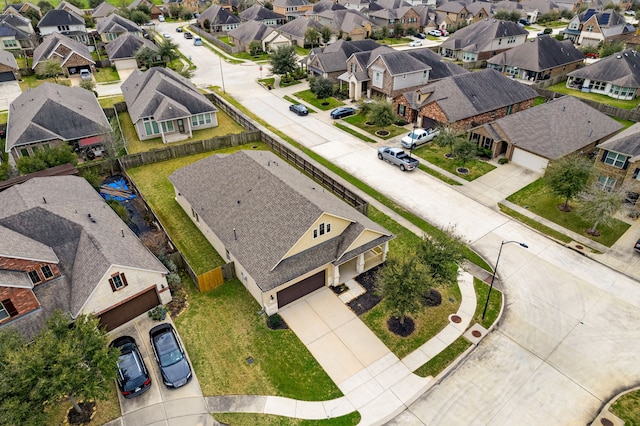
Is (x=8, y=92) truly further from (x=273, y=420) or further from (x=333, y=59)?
(x=273, y=420)

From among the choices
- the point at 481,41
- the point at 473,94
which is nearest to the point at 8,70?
the point at 473,94

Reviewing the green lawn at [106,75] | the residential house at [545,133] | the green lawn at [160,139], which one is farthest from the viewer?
the green lawn at [106,75]

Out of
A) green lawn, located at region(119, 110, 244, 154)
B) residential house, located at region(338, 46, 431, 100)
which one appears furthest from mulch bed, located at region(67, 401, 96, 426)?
residential house, located at region(338, 46, 431, 100)

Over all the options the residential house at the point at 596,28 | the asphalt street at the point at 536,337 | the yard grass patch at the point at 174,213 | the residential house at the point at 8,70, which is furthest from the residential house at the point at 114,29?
the residential house at the point at 596,28

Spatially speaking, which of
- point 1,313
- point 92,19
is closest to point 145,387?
point 1,313

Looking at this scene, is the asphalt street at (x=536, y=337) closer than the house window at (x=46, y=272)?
Yes

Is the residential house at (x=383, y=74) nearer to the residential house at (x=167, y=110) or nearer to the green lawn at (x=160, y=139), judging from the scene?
the green lawn at (x=160, y=139)
